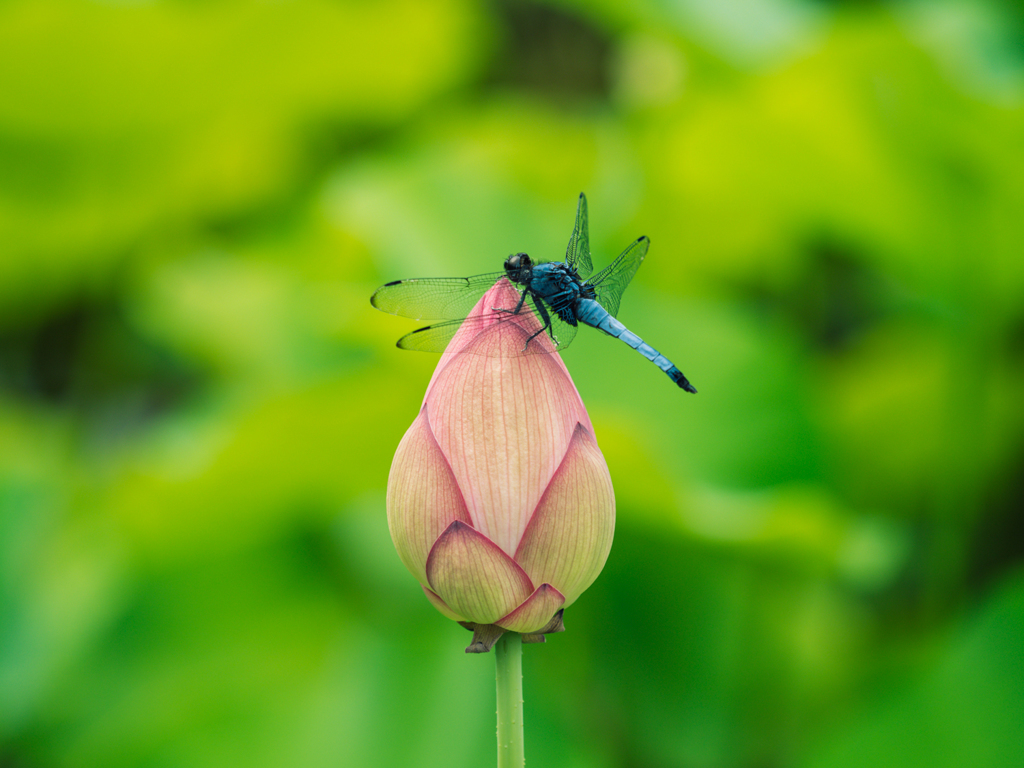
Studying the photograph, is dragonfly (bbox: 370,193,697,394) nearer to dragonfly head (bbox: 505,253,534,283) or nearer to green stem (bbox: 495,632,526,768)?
dragonfly head (bbox: 505,253,534,283)

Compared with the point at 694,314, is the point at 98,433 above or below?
above

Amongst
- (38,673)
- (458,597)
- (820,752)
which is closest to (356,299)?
(38,673)

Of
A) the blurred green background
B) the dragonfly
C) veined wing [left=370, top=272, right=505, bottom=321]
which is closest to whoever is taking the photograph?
the dragonfly

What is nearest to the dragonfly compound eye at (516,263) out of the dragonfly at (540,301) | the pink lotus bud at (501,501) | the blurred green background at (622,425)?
the dragonfly at (540,301)

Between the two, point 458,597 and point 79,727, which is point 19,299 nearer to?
point 79,727

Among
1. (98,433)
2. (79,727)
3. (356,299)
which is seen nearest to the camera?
(79,727)

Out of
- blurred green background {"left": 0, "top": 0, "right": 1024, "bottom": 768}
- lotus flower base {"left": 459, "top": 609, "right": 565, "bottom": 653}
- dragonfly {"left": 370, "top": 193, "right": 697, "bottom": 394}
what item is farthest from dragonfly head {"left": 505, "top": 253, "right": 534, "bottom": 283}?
blurred green background {"left": 0, "top": 0, "right": 1024, "bottom": 768}

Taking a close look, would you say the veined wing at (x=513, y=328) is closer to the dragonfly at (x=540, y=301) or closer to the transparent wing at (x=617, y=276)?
the dragonfly at (x=540, y=301)
